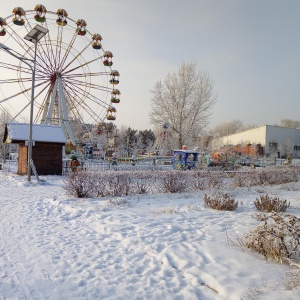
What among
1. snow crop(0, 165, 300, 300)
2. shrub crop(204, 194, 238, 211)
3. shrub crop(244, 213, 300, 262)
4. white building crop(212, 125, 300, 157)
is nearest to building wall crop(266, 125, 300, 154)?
white building crop(212, 125, 300, 157)

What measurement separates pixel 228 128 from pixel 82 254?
93137mm

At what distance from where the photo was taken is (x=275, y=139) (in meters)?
58.5

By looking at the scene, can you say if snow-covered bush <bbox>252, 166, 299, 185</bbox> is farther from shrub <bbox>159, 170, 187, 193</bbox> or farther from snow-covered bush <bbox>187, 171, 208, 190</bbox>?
shrub <bbox>159, 170, 187, 193</bbox>

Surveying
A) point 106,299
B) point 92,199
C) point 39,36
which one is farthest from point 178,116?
point 106,299

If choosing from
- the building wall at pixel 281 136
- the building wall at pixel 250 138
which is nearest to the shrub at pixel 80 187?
the building wall at pixel 250 138

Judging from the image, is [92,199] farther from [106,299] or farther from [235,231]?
[106,299]

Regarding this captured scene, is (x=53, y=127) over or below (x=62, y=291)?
over

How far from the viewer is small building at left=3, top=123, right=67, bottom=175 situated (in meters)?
17.8

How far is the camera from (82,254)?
4.65 metres

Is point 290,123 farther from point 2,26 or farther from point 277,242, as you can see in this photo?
point 277,242

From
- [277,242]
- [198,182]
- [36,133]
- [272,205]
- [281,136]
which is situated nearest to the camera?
[277,242]

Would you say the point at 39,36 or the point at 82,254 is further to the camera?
the point at 39,36

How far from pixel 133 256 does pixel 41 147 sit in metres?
15.0

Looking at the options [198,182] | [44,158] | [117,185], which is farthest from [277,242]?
[44,158]
